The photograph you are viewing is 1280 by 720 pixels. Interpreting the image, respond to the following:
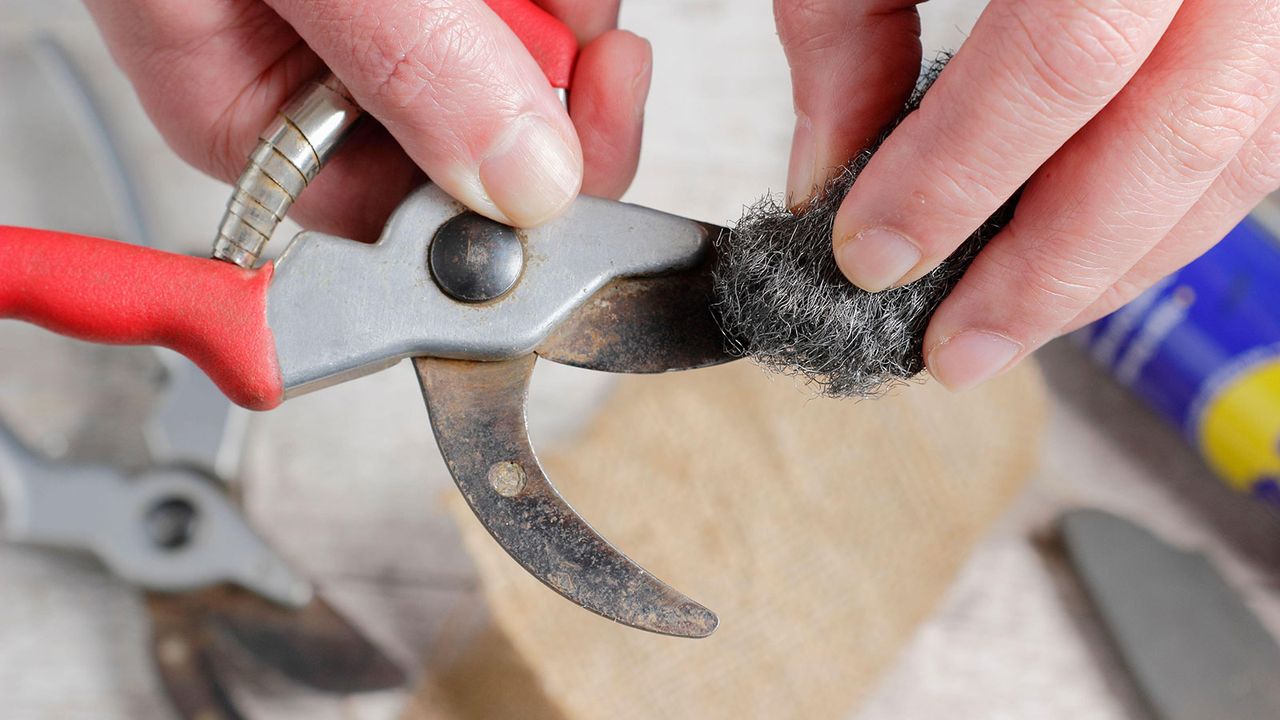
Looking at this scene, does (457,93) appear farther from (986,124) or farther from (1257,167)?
(1257,167)

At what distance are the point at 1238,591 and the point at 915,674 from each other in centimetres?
29

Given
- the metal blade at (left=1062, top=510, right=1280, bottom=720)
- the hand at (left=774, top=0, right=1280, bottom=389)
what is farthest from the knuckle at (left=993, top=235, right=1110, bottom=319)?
the metal blade at (left=1062, top=510, right=1280, bottom=720)

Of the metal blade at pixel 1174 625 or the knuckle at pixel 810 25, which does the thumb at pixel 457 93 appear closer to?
the knuckle at pixel 810 25

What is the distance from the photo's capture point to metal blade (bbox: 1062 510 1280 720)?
0.82 meters

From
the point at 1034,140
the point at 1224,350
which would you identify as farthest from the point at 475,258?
the point at 1224,350

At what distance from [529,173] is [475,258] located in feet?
0.16

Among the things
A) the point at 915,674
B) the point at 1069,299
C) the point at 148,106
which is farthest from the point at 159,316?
the point at 915,674

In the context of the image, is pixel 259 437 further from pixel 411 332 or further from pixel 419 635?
pixel 411 332

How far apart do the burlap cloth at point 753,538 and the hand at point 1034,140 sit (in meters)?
0.35

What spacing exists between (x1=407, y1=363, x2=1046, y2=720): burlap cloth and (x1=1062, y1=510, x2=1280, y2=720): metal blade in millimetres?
92

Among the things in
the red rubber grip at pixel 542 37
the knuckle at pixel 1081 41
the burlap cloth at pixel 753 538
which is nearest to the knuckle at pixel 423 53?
the red rubber grip at pixel 542 37

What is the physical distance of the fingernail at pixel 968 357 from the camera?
50 centimetres

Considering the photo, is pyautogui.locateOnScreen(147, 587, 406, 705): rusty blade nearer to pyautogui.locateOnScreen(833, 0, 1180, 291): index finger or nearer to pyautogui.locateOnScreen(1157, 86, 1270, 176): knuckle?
pyautogui.locateOnScreen(833, 0, 1180, 291): index finger

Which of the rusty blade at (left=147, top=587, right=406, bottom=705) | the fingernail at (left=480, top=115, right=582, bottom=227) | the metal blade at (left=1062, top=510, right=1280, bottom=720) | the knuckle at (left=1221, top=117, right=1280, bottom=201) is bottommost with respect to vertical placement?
the rusty blade at (left=147, top=587, right=406, bottom=705)
